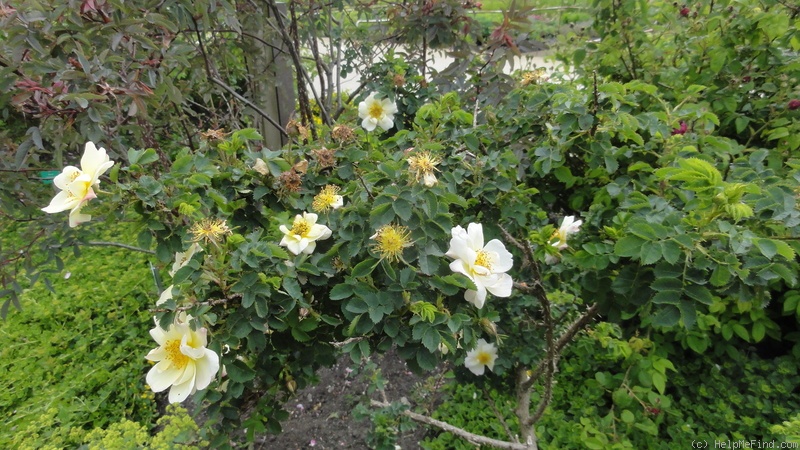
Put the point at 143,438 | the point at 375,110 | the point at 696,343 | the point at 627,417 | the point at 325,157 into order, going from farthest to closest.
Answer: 1. the point at 696,343
2. the point at 627,417
3. the point at 375,110
4. the point at 143,438
5. the point at 325,157

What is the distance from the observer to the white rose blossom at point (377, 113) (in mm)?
1732

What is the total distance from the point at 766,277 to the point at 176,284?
1051mm

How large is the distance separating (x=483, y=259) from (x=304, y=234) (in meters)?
0.36

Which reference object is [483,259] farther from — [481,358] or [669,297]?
[481,358]

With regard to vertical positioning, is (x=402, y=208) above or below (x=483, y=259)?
above

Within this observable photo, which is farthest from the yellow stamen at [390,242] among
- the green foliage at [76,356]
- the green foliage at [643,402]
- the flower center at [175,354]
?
the green foliage at [76,356]

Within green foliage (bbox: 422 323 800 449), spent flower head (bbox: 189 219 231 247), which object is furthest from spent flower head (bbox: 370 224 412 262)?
green foliage (bbox: 422 323 800 449)

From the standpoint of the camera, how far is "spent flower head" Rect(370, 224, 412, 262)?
0.87 m

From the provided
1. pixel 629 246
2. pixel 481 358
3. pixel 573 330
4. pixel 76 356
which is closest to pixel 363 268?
pixel 629 246

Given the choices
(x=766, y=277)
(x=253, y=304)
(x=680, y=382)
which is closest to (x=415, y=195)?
(x=253, y=304)

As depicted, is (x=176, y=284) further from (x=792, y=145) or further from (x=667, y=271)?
(x=792, y=145)

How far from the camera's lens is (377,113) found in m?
1.75

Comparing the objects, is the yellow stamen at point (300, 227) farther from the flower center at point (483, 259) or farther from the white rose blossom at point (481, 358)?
the white rose blossom at point (481, 358)

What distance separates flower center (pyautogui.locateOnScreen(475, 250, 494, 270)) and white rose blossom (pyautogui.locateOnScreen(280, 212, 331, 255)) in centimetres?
30
